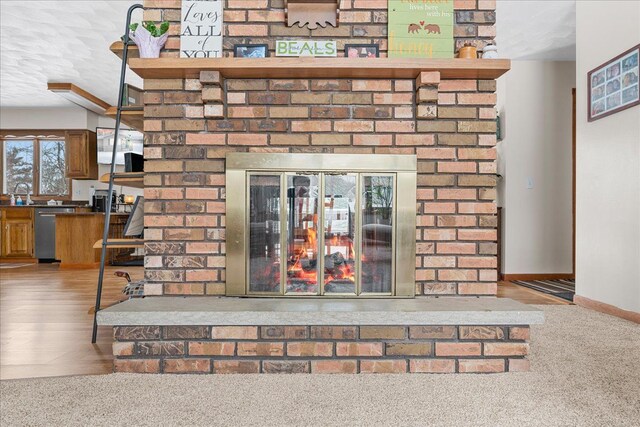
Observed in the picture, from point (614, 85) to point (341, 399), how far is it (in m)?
2.76

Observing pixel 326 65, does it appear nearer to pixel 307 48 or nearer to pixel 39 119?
pixel 307 48

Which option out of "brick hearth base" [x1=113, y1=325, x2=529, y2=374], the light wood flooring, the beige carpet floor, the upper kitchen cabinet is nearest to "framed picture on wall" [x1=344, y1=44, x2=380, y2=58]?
"brick hearth base" [x1=113, y1=325, x2=529, y2=374]

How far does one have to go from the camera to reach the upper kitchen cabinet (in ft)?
19.4

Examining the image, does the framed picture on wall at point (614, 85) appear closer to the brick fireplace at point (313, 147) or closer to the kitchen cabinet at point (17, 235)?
the brick fireplace at point (313, 147)

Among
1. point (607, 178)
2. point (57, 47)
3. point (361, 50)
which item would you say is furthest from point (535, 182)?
point (57, 47)

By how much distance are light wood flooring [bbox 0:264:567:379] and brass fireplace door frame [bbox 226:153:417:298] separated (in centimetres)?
70

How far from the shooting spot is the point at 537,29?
132 inches

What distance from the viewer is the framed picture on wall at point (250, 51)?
1789 millimetres

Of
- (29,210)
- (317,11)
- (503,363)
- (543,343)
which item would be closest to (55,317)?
(317,11)

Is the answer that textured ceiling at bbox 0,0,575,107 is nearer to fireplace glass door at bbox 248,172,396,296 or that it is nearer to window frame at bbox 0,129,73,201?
window frame at bbox 0,129,73,201

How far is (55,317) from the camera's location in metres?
2.45

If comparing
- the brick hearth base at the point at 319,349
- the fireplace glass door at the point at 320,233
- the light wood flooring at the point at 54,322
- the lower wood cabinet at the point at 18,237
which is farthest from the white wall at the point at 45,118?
the brick hearth base at the point at 319,349

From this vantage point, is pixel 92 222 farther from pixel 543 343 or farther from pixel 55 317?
pixel 543 343

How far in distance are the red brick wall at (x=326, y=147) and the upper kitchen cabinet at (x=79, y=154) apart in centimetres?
509
